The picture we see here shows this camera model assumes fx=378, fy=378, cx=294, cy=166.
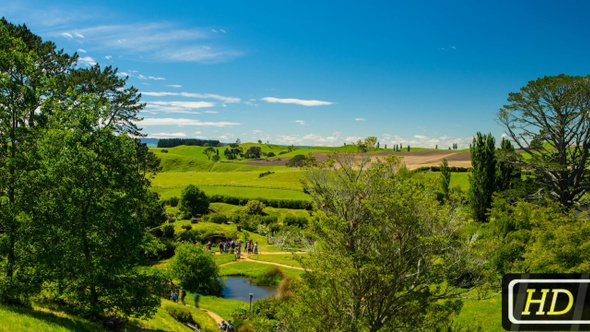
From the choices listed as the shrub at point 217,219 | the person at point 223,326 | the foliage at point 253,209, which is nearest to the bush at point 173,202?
the shrub at point 217,219

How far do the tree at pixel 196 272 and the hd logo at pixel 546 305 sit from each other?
86.2ft

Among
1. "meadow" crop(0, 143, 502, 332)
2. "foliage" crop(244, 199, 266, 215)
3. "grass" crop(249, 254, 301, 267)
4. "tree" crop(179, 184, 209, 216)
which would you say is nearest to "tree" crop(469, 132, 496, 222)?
"meadow" crop(0, 143, 502, 332)

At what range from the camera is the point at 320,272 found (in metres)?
16.5

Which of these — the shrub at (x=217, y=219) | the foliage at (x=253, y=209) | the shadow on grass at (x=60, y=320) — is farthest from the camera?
the foliage at (x=253, y=209)

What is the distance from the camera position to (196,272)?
36.9 meters

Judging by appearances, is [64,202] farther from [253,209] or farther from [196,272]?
[253,209]

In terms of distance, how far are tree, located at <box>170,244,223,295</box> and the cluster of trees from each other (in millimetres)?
16735

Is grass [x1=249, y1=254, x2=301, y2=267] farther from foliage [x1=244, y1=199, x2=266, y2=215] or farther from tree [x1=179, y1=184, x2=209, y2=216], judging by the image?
tree [x1=179, y1=184, x2=209, y2=216]

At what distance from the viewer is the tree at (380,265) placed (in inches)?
619

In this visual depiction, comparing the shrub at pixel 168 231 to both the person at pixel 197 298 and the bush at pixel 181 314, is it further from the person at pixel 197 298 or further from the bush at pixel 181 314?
the bush at pixel 181 314

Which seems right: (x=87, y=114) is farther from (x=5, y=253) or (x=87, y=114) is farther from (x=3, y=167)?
(x=5, y=253)

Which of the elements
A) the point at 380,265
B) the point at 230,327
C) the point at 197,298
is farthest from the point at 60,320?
the point at 197,298

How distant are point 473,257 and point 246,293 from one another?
25904mm

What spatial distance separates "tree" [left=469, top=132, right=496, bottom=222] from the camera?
51594mm
